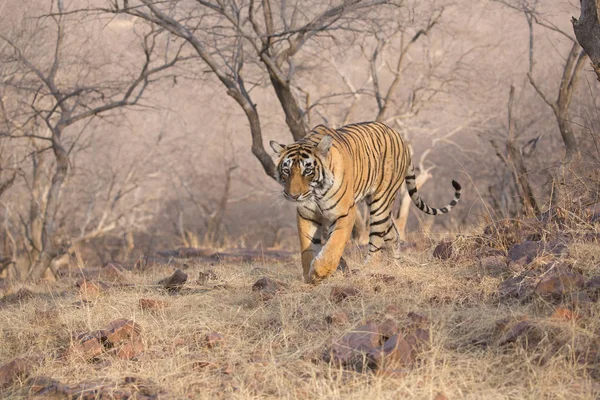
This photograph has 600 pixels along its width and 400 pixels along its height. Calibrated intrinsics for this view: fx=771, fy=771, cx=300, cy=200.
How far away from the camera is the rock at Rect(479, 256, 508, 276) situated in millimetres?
5543

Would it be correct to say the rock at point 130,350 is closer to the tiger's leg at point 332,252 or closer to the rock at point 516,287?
the tiger's leg at point 332,252

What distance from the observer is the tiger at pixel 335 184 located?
5.97 meters

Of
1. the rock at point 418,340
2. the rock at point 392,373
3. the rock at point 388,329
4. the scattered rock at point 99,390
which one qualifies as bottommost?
the scattered rock at point 99,390

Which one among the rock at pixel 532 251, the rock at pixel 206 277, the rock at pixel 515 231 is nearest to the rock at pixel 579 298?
the rock at pixel 532 251

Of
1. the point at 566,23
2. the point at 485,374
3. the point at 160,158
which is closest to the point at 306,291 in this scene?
the point at 485,374

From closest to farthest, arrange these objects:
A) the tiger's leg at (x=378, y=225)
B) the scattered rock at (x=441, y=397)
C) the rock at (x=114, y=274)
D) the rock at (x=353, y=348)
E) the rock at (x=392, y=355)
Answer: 1. the scattered rock at (x=441, y=397)
2. the rock at (x=392, y=355)
3. the rock at (x=353, y=348)
4. the tiger's leg at (x=378, y=225)
5. the rock at (x=114, y=274)

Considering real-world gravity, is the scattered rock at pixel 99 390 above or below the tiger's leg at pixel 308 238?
below

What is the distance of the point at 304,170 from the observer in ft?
19.5

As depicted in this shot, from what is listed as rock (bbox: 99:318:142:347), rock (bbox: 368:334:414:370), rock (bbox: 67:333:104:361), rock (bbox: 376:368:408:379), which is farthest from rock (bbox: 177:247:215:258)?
rock (bbox: 376:368:408:379)

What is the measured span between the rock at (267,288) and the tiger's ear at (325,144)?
110 cm

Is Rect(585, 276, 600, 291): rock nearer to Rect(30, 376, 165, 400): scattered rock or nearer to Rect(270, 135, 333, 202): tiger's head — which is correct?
Rect(270, 135, 333, 202): tiger's head

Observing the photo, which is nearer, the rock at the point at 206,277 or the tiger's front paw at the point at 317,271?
the tiger's front paw at the point at 317,271

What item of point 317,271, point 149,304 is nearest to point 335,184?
point 317,271

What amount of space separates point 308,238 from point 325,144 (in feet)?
2.78
